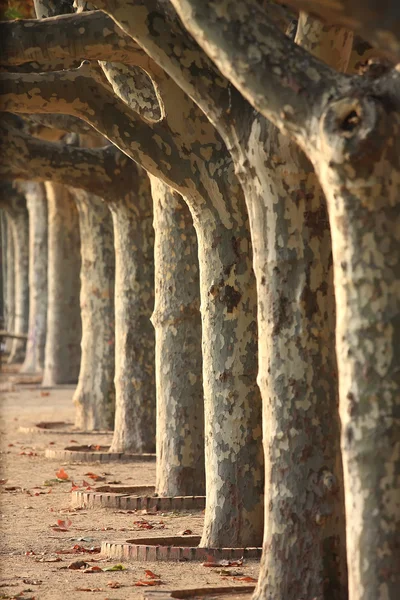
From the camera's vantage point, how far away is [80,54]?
32.6 ft

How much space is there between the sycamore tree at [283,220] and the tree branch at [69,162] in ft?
14.7

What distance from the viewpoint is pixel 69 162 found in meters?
16.1

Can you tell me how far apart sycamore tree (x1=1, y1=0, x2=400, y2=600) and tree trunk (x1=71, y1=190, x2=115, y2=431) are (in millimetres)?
6961

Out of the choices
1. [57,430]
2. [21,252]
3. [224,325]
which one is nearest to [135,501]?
[224,325]

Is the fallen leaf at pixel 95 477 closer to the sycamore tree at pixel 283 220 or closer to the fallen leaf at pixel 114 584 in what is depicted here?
the sycamore tree at pixel 283 220

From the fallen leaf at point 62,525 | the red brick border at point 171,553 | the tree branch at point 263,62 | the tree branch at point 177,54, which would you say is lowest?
the red brick border at point 171,553

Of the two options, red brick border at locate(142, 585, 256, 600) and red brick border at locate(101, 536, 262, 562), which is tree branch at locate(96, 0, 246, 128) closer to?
red brick border at locate(142, 585, 256, 600)

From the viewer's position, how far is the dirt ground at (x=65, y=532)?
8375 mm

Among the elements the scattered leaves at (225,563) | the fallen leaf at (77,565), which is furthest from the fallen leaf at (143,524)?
the scattered leaves at (225,563)

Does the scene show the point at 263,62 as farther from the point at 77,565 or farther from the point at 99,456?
the point at 99,456

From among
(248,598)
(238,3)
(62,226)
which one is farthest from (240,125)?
(62,226)

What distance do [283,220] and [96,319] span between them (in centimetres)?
1083

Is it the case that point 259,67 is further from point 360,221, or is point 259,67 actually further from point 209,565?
point 209,565

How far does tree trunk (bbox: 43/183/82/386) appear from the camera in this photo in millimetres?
25109
